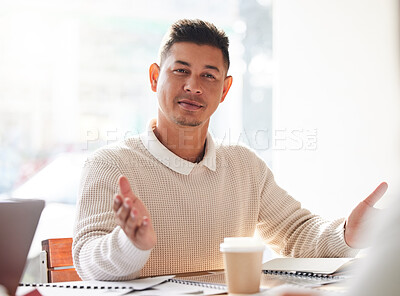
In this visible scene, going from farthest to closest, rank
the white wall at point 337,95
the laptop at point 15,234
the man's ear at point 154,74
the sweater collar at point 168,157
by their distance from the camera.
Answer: the white wall at point 337,95
the man's ear at point 154,74
the sweater collar at point 168,157
the laptop at point 15,234

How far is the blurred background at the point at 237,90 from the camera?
2.79 metres

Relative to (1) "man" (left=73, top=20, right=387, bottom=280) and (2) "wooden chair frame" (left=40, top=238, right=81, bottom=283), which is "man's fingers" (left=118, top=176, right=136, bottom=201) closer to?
(1) "man" (left=73, top=20, right=387, bottom=280)

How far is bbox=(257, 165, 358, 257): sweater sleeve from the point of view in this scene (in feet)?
5.00

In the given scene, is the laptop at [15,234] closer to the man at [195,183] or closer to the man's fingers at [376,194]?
the man at [195,183]

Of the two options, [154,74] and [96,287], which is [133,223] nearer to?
[96,287]

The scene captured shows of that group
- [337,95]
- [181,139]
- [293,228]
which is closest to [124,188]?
[181,139]

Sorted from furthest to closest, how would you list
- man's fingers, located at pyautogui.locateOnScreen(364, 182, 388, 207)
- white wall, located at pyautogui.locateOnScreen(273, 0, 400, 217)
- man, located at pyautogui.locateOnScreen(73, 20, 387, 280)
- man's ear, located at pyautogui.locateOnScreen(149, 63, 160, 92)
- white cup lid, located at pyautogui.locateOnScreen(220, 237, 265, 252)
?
white wall, located at pyautogui.locateOnScreen(273, 0, 400, 217), man's ear, located at pyautogui.locateOnScreen(149, 63, 160, 92), man, located at pyautogui.locateOnScreen(73, 20, 387, 280), man's fingers, located at pyautogui.locateOnScreen(364, 182, 388, 207), white cup lid, located at pyautogui.locateOnScreen(220, 237, 265, 252)

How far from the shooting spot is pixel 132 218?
1064 mm

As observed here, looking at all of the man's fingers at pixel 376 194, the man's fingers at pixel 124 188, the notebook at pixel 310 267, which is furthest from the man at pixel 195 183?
the man's fingers at pixel 124 188

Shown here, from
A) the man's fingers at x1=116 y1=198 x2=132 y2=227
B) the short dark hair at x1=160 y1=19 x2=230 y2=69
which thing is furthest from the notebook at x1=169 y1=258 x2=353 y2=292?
the short dark hair at x1=160 y1=19 x2=230 y2=69

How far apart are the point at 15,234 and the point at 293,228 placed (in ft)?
3.38

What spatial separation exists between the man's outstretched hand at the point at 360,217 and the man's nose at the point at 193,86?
589mm

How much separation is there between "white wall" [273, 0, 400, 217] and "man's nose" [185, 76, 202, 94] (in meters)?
1.20

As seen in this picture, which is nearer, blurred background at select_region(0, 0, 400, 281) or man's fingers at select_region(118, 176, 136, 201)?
man's fingers at select_region(118, 176, 136, 201)
